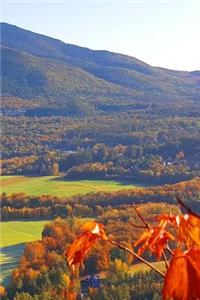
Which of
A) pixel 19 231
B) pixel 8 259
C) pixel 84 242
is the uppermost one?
pixel 84 242

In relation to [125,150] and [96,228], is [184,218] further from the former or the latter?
[125,150]

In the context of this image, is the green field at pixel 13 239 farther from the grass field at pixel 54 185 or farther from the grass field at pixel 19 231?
the grass field at pixel 54 185

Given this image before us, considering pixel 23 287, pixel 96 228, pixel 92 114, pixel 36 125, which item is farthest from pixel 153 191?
pixel 92 114

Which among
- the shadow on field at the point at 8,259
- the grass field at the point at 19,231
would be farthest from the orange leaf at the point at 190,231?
the grass field at the point at 19,231

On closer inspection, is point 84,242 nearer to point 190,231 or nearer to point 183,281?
point 190,231

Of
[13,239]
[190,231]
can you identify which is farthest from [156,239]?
[13,239]

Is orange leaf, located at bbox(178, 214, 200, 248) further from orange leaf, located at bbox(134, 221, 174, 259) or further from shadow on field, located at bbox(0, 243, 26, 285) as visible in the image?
shadow on field, located at bbox(0, 243, 26, 285)

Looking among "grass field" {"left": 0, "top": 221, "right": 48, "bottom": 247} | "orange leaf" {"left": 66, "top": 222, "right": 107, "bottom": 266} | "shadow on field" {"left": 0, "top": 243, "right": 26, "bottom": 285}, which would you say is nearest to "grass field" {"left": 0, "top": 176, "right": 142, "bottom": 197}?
"grass field" {"left": 0, "top": 221, "right": 48, "bottom": 247}
